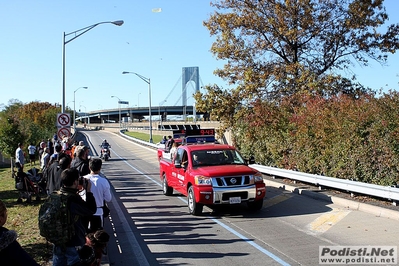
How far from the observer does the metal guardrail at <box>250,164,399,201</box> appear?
36.9ft

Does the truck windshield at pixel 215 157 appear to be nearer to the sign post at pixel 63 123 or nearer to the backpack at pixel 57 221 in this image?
the backpack at pixel 57 221

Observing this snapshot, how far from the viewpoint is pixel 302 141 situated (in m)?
16.8

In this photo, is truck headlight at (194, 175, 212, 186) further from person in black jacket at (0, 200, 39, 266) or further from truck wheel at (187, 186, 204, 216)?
person in black jacket at (0, 200, 39, 266)

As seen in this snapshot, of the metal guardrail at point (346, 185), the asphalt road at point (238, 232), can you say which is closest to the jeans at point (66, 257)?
the asphalt road at point (238, 232)

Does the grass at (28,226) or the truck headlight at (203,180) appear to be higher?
the truck headlight at (203,180)

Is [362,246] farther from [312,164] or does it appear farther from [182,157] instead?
[312,164]

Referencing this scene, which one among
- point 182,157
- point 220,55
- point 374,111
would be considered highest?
point 220,55

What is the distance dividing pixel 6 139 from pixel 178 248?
2264cm

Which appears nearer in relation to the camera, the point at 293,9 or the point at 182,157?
the point at 182,157

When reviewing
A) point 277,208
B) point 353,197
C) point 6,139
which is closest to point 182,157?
point 277,208

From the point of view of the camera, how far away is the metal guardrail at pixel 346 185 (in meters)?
11.2
